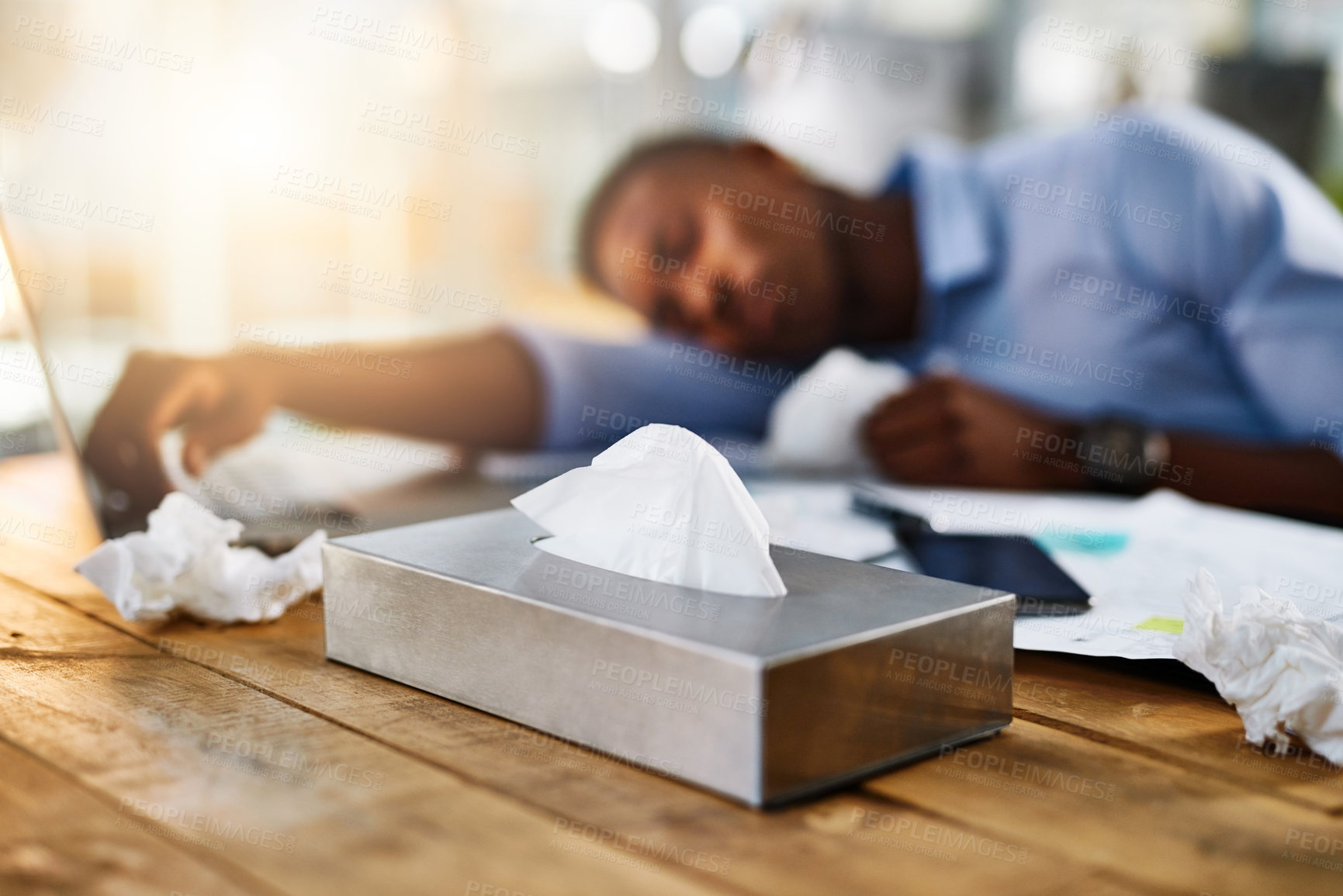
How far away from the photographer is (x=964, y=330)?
5.29 feet

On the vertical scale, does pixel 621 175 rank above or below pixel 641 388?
above

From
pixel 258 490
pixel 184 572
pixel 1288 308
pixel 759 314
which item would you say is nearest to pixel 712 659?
pixel 184 572

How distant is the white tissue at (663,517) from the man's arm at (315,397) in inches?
21.5

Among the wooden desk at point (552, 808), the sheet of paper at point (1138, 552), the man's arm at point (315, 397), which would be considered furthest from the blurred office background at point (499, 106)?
the wooden desk at point (552, 808)

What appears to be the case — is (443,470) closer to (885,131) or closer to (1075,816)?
(1075,816)

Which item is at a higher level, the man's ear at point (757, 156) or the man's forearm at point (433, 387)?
the man's ear at point (757, 156)

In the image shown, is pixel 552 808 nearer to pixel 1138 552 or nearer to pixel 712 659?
pixel 712 659

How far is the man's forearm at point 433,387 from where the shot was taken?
1.25 meters

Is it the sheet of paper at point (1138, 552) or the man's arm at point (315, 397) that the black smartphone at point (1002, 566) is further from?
the man's arm at point (315, 397)

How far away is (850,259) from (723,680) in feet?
4.47

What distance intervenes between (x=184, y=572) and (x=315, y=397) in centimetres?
64

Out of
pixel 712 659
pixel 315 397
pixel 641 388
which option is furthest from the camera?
pixel 641 388

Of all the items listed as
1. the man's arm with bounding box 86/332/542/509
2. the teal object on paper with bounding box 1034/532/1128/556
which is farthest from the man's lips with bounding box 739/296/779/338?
the teal object on paper with bounding box 1034/532/1128/556

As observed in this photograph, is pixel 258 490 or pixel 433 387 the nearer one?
pixel 258 490
